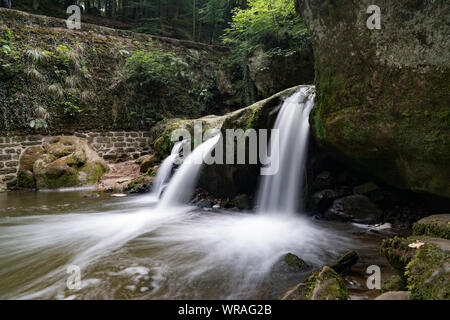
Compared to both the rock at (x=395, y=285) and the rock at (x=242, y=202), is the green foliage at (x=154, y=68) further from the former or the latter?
the rock at (x=395, y=285)

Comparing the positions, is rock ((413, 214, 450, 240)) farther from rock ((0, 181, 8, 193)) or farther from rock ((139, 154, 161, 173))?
rock ((0, 181, 8, 193))

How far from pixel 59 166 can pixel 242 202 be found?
5.90 metres

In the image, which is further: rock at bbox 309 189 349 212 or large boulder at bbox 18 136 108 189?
large boulder at bbox 18 136 108 189

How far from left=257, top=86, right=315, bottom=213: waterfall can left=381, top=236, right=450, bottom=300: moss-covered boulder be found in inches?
96.0

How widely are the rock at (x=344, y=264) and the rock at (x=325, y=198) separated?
5.99 feet

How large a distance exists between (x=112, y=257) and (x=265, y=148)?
3.01 metres

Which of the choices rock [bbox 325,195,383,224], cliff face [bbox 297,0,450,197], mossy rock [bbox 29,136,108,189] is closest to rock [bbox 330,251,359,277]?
cliff face [bbox 297,0,450,197]

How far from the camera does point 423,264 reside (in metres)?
1.33

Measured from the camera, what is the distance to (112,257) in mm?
2412

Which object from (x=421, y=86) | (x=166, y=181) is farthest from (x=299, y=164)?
(x=166, y=181)

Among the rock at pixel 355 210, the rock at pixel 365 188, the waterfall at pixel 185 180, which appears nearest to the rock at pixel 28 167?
the waterfall at pixel 185 180

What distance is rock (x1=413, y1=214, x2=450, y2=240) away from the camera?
74.9 inches

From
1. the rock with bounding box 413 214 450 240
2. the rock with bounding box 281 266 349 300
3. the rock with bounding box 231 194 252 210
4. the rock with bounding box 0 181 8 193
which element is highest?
the rock with bounding box 413 214 450 240
